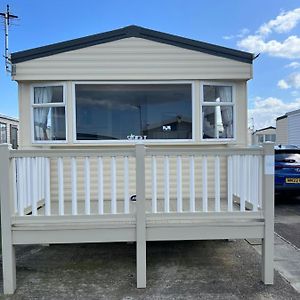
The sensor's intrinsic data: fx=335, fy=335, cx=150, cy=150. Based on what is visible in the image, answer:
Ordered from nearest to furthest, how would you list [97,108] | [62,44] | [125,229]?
1. [125,229]
2. [62,44]
3. [97,108]

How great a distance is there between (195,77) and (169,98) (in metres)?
0.54

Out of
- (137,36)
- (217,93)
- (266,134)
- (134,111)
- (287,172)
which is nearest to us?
(137,36)

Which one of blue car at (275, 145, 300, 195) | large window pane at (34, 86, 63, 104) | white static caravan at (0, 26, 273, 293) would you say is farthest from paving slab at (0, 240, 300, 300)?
blue car at (275, 145, 300, 195)

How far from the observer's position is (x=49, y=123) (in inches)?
210

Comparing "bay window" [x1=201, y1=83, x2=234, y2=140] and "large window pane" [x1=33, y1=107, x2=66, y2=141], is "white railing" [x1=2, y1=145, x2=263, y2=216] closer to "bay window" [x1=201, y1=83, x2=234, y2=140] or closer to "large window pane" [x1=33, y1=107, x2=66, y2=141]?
"large window pane" [x1=33, y1=107, x2=66, y2=141]

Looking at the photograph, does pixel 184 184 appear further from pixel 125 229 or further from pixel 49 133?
pixel 49 133

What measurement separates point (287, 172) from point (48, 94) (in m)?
6.73

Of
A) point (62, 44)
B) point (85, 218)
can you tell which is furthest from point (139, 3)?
point (85, 218)

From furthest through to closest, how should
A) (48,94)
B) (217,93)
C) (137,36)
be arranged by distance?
(217,93) < (48,94) < (137,36)

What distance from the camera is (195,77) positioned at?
17.0 ft

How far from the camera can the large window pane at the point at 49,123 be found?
5.30m

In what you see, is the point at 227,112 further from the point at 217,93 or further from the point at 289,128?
the point at 289,128

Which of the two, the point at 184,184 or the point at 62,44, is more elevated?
the point at 62,44

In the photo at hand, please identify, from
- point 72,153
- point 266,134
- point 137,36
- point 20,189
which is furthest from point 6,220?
point 266,134
